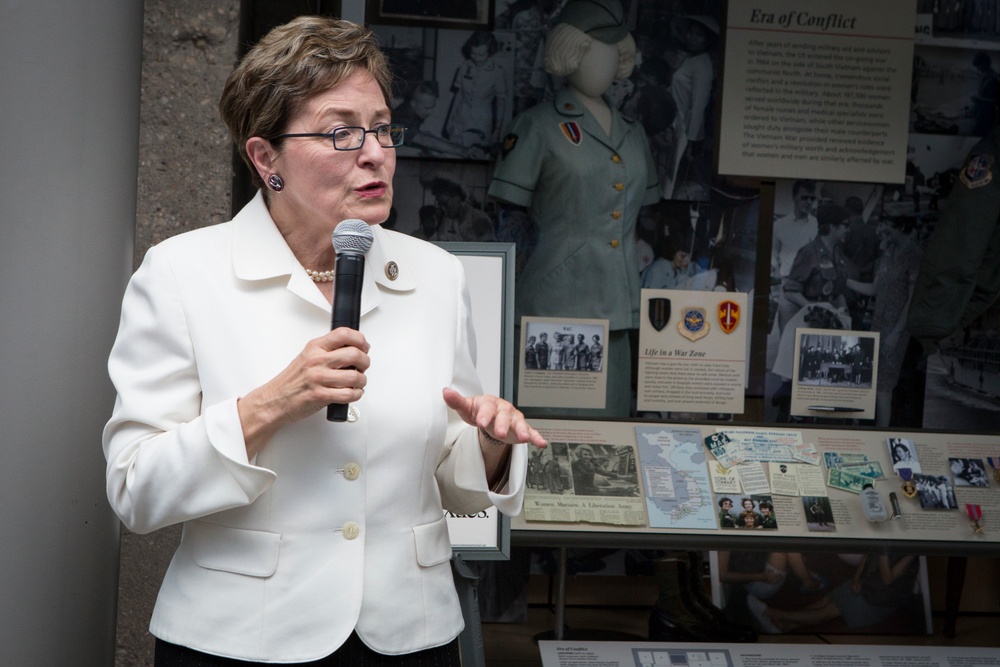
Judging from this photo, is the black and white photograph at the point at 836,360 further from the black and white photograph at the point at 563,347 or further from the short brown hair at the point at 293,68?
the short brown hair at the point at 293,68

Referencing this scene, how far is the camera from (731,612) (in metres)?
3.85

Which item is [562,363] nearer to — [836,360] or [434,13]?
[836,360]

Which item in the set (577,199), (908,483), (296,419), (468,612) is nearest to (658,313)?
(577,199)

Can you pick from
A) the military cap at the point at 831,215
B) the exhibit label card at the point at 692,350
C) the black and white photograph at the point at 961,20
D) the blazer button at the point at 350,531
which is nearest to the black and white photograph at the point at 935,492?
the exhibit label card at the point at 692,350

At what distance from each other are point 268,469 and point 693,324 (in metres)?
2.19

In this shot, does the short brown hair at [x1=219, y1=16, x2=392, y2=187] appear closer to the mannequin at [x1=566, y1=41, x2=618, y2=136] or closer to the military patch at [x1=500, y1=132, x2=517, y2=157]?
the military patch at [x1=500, y1=132, x2=517, y2=157]

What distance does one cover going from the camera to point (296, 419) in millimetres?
1489

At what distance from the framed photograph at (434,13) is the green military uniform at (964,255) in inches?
66.1

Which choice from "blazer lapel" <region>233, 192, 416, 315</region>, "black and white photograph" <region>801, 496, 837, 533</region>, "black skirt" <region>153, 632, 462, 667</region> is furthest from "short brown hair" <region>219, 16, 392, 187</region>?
"black and white photograph" <region>801, 496, 837, 533</region>

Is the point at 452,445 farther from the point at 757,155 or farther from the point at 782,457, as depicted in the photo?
the point at 757,155

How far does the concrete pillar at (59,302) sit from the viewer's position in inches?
79.4

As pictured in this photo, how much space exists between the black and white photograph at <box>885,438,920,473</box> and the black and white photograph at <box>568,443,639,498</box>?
0.85m

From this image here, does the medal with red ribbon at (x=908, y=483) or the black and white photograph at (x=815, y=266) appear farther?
the black and white photograph at (x=815, y=266)

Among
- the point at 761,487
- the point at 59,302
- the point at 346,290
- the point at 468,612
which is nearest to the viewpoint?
the point at 346,290
